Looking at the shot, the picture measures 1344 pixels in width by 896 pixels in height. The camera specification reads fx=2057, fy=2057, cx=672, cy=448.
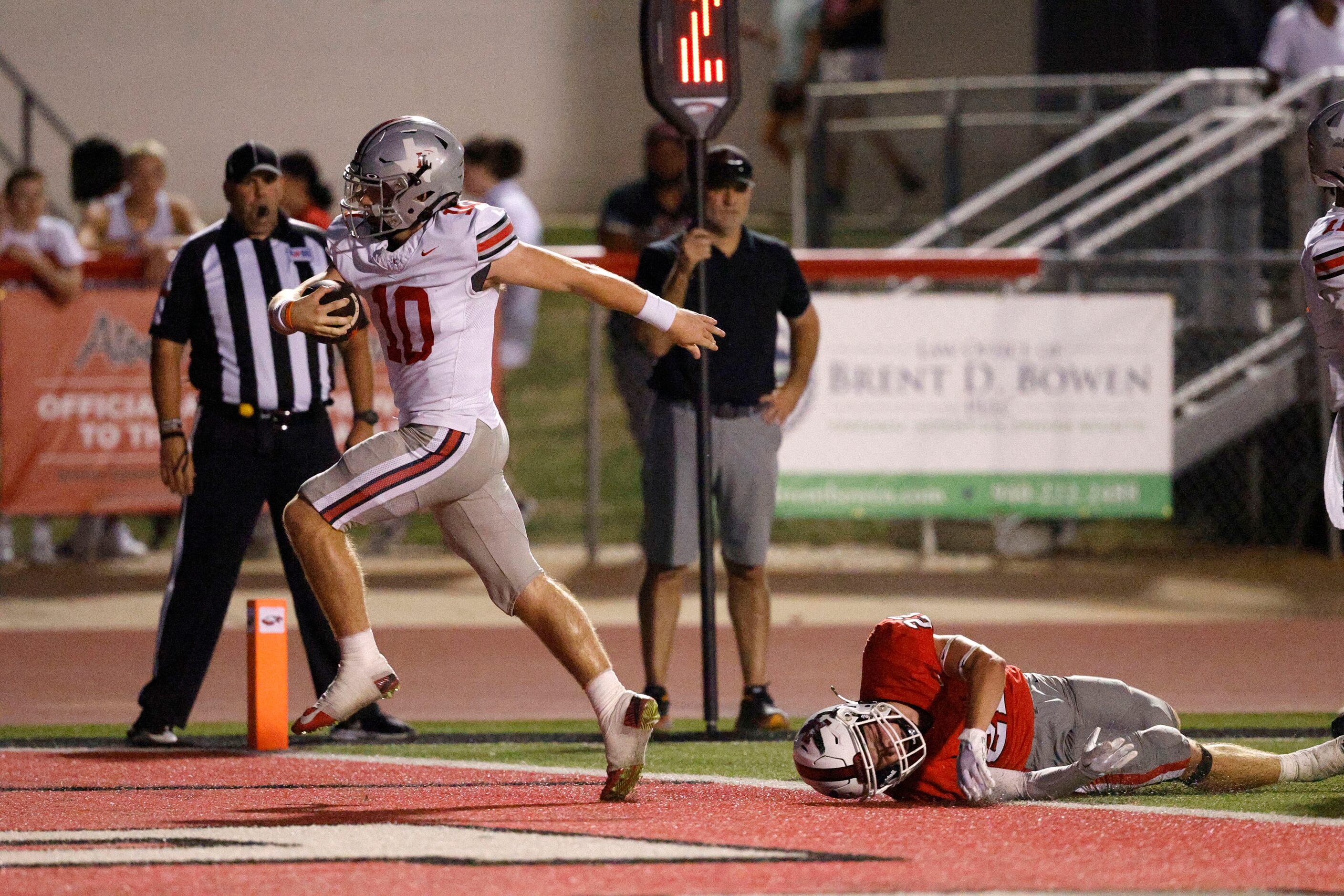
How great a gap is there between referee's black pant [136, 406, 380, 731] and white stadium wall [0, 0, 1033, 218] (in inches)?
524

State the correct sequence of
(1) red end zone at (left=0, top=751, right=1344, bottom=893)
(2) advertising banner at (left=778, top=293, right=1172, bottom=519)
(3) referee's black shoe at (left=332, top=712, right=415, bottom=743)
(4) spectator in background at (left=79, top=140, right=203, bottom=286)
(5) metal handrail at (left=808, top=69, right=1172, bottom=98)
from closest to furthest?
(1) red end zone at (left=0, top=751, right=1344, bottom=893) < (3) referee's black shoe at (left=332, top=712, right=415, bottom=743) < (2) advertising banner at (left=778, top=293, right=1172, bottom=519) < (4) spectator in background at (left=79, top=140, right=203, bottom=286) < (5) metal handrail at (left=808, top=69, right=1172, bottom=98)

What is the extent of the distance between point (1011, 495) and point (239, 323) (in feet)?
20.4

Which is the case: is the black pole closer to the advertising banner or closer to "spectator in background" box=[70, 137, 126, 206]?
the advertising banner

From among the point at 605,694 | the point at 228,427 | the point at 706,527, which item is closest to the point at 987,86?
the point at 706,527

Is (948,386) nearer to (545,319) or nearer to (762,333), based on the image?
(762,333)

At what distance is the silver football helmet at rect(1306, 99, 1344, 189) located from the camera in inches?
247

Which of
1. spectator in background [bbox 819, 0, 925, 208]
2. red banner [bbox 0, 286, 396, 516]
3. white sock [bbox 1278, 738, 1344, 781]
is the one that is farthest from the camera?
spectator in background [bbox 819, 0, 925, 208]

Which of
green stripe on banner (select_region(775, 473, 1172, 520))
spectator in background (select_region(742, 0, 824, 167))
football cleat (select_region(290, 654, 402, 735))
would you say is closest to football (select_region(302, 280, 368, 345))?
football cleat (select_region(290, 654, 402, 735))

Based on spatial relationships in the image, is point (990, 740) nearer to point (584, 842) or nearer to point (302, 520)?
point (584, 842)

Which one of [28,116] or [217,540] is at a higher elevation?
[28,116]

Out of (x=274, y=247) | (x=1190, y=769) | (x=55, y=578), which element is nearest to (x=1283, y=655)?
(x=1190, y=769)

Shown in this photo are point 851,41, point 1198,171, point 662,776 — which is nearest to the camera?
point 662,776

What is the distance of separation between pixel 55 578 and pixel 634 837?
325 inches

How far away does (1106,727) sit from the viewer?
20.7ft
